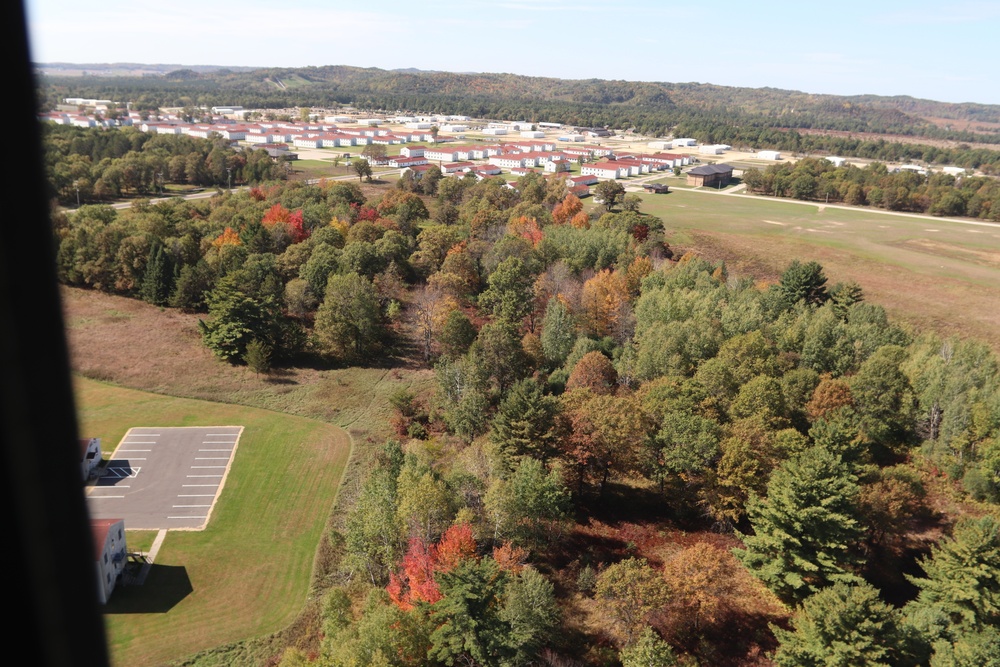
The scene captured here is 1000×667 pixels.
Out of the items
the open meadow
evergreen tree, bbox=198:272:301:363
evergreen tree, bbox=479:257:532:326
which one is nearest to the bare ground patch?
evergreen tree, bbox=479:257:532:326

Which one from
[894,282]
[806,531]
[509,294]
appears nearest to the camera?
[806,531]

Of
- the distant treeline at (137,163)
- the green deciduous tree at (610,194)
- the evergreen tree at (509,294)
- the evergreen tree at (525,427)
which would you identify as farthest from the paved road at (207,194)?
the evergreen tree at (525,427)

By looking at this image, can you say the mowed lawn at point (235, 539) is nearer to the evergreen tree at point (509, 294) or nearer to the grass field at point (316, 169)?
the evergreen tree at point (509, 294)

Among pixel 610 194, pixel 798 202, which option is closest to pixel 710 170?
pixel 798 202

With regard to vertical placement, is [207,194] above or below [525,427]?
above

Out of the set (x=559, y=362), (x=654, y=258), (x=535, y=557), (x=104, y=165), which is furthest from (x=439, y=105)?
(x=535, y=557)

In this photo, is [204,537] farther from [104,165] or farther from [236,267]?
[104,165]

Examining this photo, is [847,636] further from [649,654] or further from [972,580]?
[972,580]
